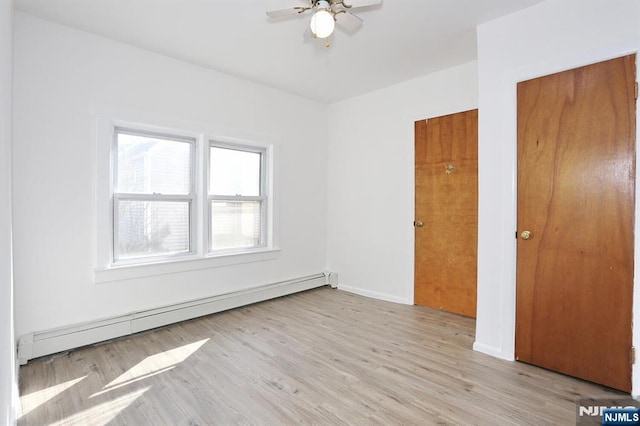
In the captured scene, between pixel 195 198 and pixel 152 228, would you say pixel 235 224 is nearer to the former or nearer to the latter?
pixel 195 198

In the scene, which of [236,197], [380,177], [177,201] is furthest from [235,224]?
[380,177]

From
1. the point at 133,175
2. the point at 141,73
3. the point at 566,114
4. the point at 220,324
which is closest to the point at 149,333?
the point at 220,324

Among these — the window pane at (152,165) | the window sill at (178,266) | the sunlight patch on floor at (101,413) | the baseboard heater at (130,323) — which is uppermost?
the window pane at (152,165)

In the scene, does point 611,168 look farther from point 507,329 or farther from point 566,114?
point 507,329

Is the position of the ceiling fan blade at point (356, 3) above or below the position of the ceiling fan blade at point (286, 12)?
above

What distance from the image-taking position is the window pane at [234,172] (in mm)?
3773

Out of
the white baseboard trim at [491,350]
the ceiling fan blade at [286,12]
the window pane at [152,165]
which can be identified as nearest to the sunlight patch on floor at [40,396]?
the window pane at [152,165]

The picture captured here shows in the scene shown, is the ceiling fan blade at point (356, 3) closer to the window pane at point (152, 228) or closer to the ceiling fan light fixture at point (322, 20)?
the ceiling fan light fixture at point (322, 20)

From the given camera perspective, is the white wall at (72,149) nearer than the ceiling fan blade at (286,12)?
No

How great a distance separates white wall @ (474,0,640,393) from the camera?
7.49 ft

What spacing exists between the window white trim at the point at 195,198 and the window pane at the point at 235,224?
0.11m

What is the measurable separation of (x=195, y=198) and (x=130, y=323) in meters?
1.33

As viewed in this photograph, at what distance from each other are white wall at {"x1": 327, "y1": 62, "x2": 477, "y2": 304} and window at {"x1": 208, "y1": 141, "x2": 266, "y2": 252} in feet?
3.79

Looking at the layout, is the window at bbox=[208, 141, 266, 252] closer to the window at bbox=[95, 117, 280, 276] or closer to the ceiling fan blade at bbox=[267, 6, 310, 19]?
the window at bbox=[95, 117, 280, 276]
